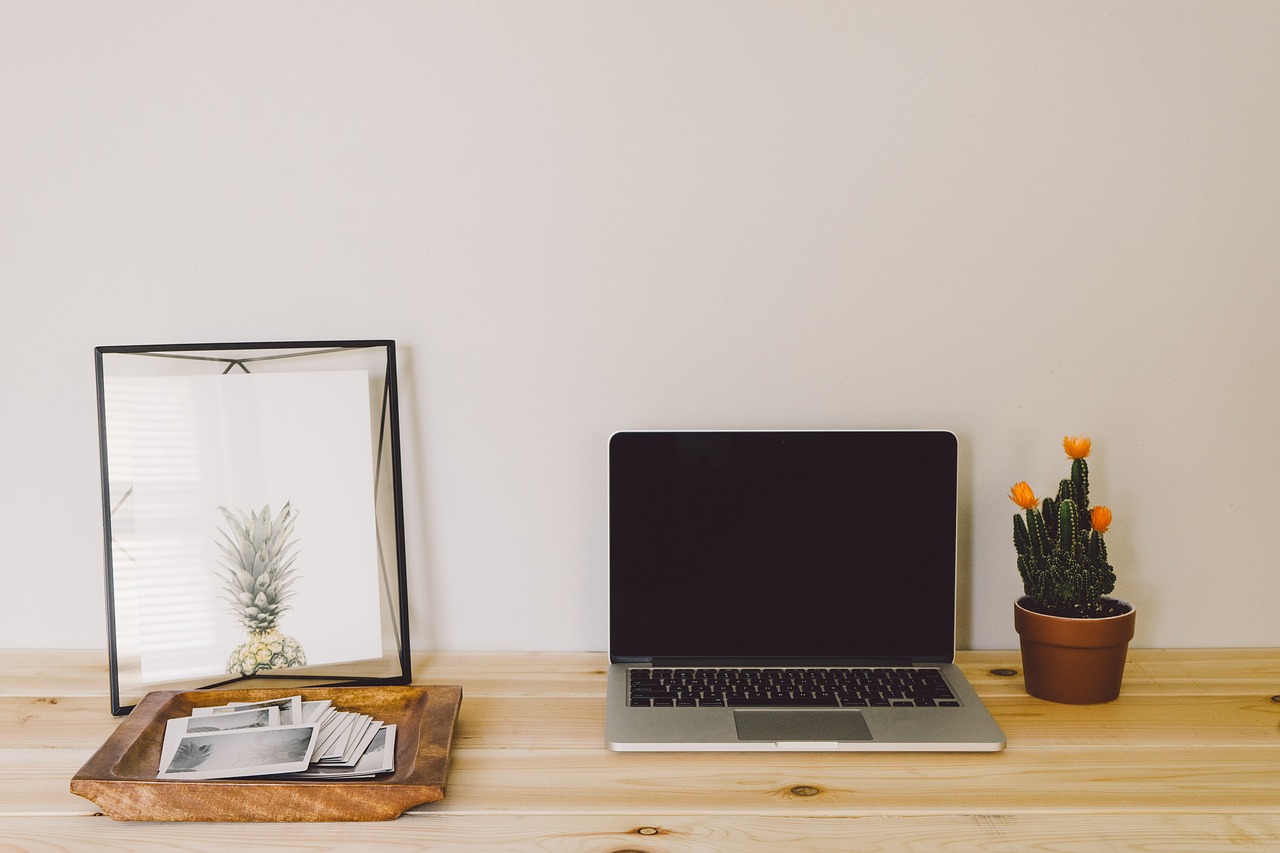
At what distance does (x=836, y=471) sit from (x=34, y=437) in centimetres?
98

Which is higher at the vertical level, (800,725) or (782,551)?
(782,551)

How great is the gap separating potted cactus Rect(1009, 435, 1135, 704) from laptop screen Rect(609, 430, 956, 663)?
87mm

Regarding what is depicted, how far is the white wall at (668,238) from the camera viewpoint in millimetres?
1049

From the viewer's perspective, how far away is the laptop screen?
1055mm

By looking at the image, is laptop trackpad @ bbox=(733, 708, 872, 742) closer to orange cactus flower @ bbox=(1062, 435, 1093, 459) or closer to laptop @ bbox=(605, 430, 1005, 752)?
laptop @ bbox=(605, 430, 1005, 752)

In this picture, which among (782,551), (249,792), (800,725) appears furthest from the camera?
(782,551)

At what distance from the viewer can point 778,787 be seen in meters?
0.83

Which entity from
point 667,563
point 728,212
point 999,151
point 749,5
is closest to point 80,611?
point 667,563

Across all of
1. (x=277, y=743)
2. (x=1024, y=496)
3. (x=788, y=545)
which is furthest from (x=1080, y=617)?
(x=277, y=743)

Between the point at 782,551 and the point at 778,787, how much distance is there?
11.7 inches

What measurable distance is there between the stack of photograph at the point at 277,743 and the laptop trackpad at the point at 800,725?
0.35m

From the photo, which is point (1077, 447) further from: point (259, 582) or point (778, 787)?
point (259, 582)

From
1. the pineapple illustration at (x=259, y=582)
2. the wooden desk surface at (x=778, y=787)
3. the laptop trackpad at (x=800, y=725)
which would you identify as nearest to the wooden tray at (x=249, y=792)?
the wooden desk surface at (x=778, y=787)

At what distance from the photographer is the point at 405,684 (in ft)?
3.50
